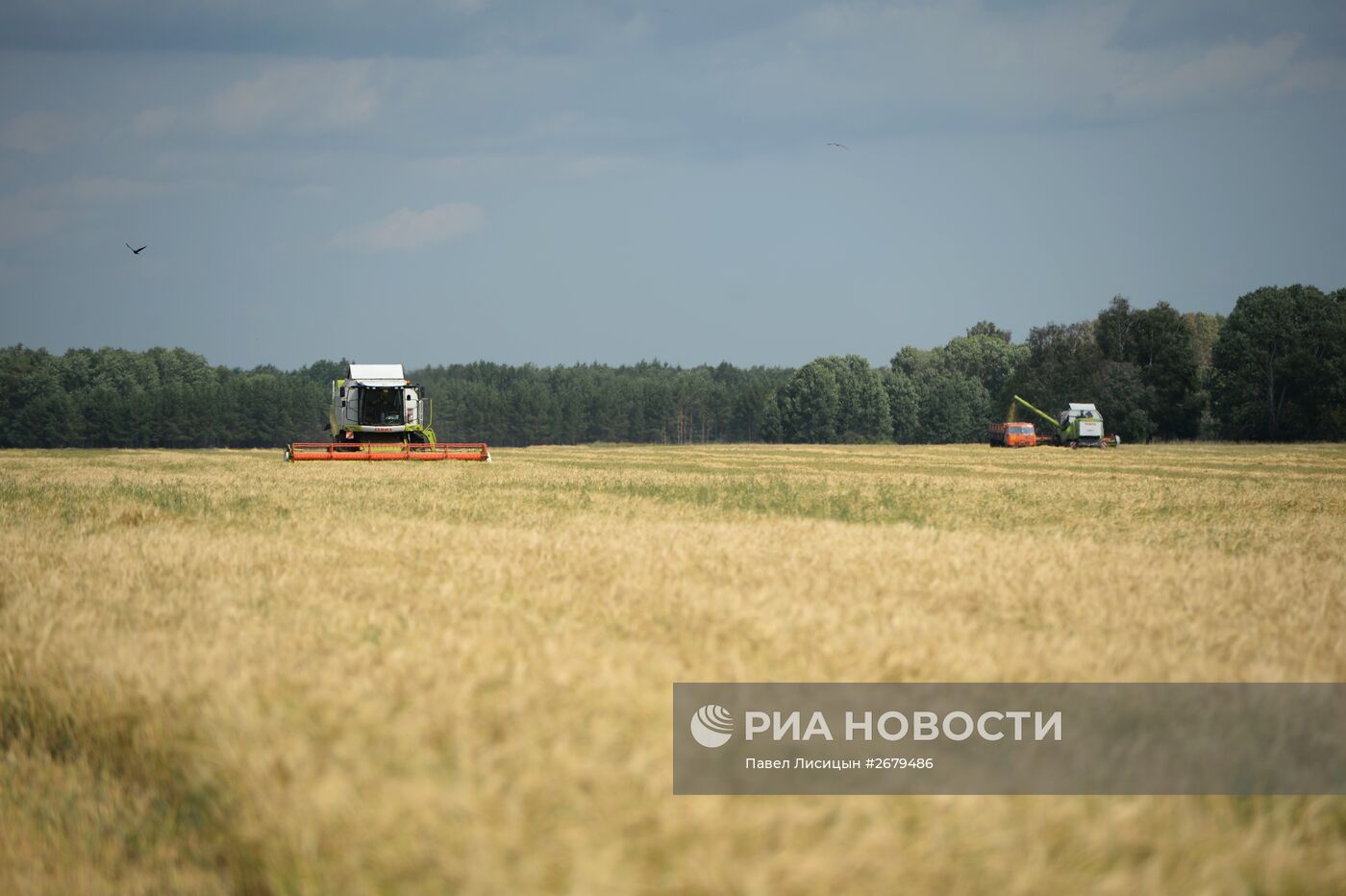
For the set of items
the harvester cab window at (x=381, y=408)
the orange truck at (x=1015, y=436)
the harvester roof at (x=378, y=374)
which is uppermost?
the harvester roof at (x=378, y=374)

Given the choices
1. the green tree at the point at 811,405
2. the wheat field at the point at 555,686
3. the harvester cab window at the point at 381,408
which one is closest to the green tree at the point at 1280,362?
the green tree at the point at 811,405

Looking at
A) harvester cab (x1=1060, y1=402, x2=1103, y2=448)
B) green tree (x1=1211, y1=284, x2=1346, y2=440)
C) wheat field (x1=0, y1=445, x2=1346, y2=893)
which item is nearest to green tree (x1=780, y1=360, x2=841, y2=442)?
green tree (x1=1211, y1=284, x2=1346, y2=440)

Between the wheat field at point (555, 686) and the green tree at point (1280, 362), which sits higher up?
the green tree at point (1280, 362)

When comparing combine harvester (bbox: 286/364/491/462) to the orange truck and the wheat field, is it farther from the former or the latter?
the orange truck

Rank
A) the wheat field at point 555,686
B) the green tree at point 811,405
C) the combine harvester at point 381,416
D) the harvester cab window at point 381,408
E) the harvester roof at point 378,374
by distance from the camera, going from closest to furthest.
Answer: the wheat field at point 555,686
the combine harvester at point 381,416
the harvester cab window at point 381,408
the harvester roof at point 378,374
the green tree at point 811,405

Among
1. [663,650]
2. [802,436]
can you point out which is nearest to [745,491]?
[663,650]

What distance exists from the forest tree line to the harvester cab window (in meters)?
64.2

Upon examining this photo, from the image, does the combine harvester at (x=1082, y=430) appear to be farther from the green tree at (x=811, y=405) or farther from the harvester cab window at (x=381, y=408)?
the green tree at (x=811, y=405)
